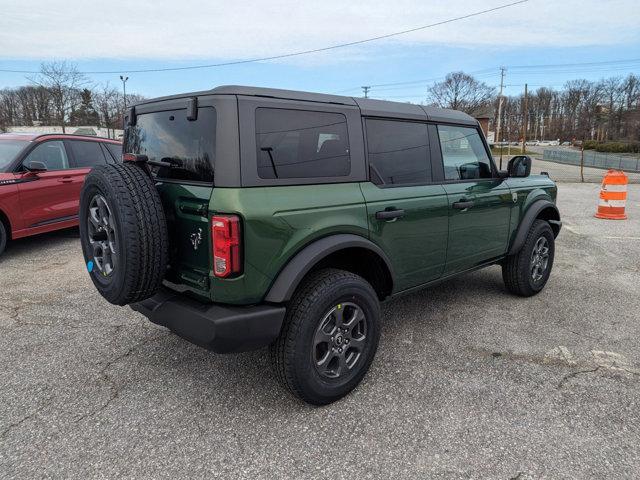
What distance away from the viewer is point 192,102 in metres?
2.47

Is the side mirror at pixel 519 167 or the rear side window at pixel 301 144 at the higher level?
the rear side window at pixel 301 144

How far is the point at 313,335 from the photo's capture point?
2.57 m

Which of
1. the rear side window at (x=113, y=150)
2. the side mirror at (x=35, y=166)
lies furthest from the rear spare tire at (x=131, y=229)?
the rear side window at (x=113, y=150)

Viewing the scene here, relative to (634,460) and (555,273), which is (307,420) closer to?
(634,460)

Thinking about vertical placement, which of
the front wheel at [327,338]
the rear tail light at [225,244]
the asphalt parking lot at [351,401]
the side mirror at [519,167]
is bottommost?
the asphalt parking lot at [351,401]

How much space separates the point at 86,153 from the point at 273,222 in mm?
6177

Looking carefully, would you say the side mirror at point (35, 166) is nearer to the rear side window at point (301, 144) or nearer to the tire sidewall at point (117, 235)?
the tire sidewall at point (117, 235)

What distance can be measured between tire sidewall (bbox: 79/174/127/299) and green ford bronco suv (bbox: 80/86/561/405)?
11 mm

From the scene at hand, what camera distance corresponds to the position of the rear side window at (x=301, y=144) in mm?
2473

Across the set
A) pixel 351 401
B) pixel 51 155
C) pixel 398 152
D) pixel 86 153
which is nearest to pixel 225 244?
pixel 351 401

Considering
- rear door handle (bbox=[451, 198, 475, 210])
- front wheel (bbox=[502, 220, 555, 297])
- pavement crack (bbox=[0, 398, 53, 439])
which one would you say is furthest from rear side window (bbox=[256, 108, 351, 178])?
front wheel (bbox=[502, 220, 555, 297])

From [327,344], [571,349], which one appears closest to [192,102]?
[327,344]

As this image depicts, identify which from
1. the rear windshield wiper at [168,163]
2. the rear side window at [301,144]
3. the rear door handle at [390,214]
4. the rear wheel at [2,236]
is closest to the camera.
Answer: the rear side window at [301,144]

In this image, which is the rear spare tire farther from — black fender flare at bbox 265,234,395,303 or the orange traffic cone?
the orange traffic cone
